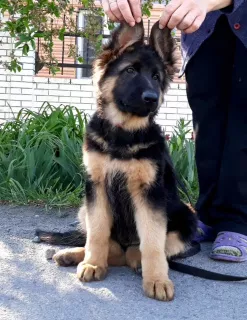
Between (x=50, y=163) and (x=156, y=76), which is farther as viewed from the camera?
(x=50, y=163)

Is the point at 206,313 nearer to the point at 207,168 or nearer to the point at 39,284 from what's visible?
the point at 39,284

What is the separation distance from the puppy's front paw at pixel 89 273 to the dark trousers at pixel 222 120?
124cm

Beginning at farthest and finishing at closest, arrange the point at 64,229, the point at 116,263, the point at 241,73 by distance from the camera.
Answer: the point at 64,229
the point at 241,73
the point at 116,263

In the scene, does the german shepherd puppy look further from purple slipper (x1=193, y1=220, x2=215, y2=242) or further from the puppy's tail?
purple slipper (x1=193, y1=220, x2=215, y2=242)

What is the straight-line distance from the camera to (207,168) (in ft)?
15.5

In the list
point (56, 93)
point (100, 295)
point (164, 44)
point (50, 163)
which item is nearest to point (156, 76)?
point (164, 44)

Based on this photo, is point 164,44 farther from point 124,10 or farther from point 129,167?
point 129,167

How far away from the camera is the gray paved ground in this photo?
10.5 feet

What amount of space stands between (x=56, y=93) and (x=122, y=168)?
9297 millimetres

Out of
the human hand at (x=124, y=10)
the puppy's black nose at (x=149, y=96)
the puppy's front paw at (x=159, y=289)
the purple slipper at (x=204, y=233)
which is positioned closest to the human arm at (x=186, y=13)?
the human hand at (x=124, y=10)

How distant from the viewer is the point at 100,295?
11.2 feet

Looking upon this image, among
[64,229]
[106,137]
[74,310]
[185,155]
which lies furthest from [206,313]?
[185,155]

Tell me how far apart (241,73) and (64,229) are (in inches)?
75.3

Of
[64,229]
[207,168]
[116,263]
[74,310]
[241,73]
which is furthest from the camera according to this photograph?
[64,229]
